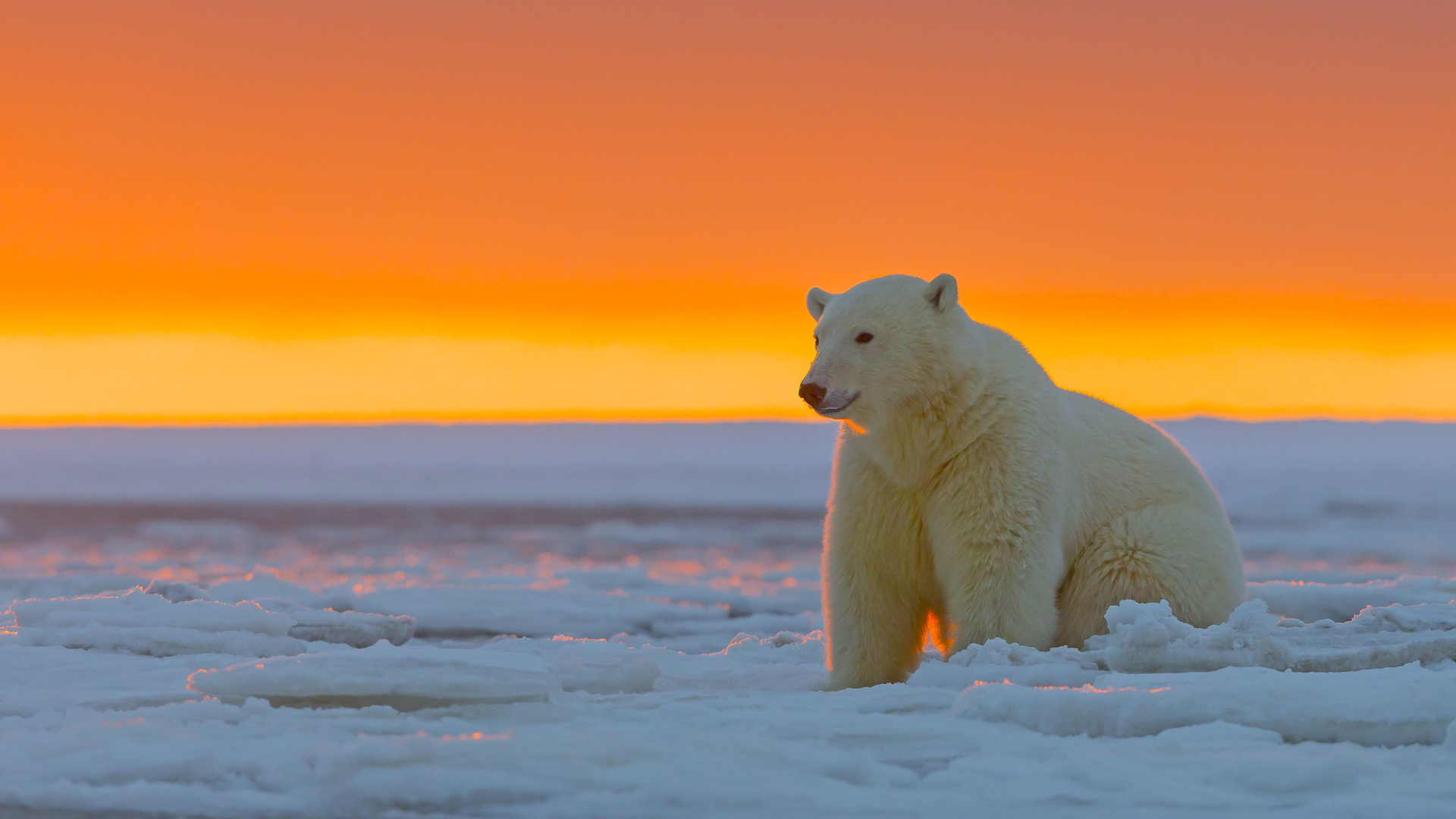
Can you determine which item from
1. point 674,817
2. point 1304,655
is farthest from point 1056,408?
point 674,817

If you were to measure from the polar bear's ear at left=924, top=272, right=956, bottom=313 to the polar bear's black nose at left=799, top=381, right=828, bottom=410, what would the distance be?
508mm

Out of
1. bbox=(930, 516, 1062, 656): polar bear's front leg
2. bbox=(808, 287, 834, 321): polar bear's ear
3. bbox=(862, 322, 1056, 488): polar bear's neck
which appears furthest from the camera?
bbox=(808, 287, 834, 321): polar bear's ear

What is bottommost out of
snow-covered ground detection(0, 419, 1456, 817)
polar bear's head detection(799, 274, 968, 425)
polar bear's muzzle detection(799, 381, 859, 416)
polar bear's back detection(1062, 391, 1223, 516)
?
snow-covered ground detection(0, 419, 1456, 817)

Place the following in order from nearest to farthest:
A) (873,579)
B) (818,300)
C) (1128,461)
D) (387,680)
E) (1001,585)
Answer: (387,680) → (1001,585) → (873,579) → (1128,461) → (818,300)

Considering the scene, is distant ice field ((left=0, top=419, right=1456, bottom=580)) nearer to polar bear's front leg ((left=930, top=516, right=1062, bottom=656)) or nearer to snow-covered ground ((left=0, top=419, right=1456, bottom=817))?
snow-covered ground ((left=0, top=419, right=1456, bottom=817))

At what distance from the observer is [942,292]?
4289 mm

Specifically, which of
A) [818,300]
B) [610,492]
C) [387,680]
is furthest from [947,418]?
[610,492]

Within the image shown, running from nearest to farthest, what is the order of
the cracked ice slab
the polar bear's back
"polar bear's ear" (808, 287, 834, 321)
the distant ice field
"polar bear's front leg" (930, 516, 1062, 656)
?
the cracked ice slab → "polar bear's front leg" (930, 516, 1062, 656) → the polar bear's back → "polar bear's ear" (808, 287, 834, 321) → the distant ice field

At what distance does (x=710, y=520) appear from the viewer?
15969 millimetres

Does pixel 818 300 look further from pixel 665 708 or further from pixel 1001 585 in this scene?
pixel 665 708

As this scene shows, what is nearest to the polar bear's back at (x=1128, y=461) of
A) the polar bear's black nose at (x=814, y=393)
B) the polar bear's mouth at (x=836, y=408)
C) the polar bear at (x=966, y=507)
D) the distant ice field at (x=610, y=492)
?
the polar bear at (x=966, y=507)

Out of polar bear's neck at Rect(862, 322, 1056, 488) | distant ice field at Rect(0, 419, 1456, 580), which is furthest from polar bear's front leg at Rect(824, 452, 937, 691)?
distant ice field at Rect(0, 419, 1456, 580)

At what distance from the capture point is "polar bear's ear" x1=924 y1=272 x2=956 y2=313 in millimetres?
4289

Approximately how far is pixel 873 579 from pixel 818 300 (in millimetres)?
1033
